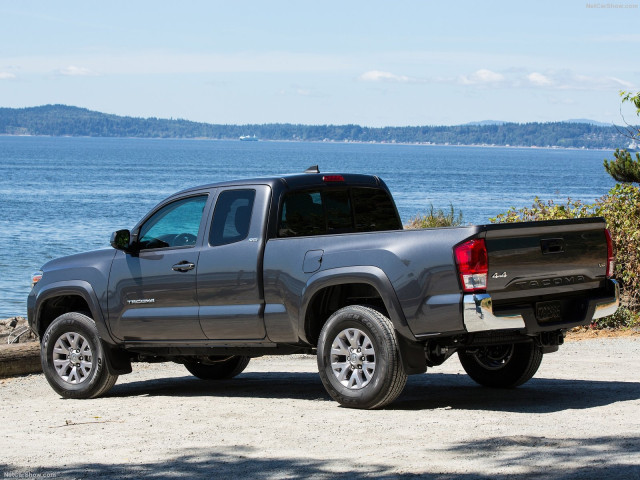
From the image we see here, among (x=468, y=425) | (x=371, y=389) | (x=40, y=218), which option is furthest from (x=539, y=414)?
(x=40, y=218)

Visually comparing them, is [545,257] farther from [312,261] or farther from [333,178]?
[333,178]

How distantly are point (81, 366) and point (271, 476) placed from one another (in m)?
4.33

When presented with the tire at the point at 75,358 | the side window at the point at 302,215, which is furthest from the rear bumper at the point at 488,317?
the tire at the point at 75,358

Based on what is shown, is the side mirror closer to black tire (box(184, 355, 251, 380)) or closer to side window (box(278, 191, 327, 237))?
side window (box(278, 191, 327, 237))

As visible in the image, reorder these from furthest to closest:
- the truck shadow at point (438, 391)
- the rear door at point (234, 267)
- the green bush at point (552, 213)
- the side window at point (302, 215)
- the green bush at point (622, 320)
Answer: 1. the green bush at point (552, 213)
2. the green bush at point (622, 320)
3. the side window at point (302, 215)
4. the rear door at point (234, 267)
5. the truck shadow at point (438, 391)

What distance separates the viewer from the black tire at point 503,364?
9.28m

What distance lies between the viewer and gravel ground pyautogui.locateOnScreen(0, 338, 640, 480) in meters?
6.32

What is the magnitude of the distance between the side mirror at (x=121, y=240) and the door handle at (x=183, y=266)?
597 millimetres

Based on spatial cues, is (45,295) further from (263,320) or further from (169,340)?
(263,320)

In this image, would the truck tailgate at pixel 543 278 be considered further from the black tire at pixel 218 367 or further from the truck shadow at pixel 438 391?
the black tire at pixel 218 367

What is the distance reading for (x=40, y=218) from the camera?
51844mm

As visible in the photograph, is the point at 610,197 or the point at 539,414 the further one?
the point at 610,197

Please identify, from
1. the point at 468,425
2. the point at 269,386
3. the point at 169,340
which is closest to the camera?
the point at 468,425

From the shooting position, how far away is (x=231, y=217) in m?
9.11
